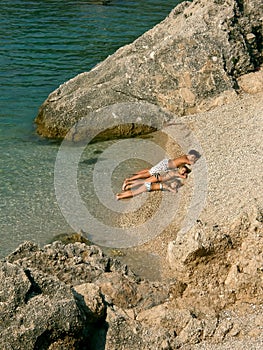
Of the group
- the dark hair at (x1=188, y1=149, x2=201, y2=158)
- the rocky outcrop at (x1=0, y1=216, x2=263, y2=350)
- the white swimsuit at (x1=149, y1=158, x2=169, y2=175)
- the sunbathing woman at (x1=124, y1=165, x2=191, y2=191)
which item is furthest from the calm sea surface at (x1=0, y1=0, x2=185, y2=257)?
the rocky outcrop at (x1=0, y1=216, x2=263, y2=350)

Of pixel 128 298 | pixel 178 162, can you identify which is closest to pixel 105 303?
pixel 128 298

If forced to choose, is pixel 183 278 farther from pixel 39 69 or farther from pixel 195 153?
pixel 39 69

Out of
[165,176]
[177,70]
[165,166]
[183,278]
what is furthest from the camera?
[177,70]

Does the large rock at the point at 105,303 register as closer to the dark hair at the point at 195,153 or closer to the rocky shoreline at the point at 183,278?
the rocky shoreline at the point at 183,278

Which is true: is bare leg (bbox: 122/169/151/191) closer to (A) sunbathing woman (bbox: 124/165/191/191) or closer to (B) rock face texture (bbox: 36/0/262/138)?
(A) sunbathing woman (bbox: 124/165/191/191)

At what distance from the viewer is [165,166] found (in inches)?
659

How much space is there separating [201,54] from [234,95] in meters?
1.64

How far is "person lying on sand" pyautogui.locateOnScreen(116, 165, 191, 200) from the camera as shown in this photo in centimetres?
1579

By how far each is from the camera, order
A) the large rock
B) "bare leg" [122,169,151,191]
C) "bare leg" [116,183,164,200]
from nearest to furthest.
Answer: the large rock → "bare leg" [116,183,164,200] → "bare leg" [122,169,151,191]

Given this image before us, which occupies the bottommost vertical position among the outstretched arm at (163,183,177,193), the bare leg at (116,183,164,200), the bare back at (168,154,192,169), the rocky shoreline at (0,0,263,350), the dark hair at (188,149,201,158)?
the bare leg at (116,183,164,200)

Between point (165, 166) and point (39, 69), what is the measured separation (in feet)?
34.1

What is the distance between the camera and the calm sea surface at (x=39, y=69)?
51.4ft

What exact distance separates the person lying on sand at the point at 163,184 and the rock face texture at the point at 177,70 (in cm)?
347

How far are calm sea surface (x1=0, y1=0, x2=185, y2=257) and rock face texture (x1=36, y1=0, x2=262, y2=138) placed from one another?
1.28 m
